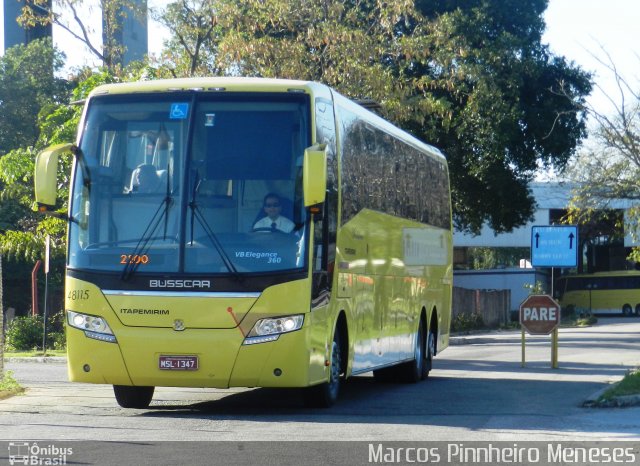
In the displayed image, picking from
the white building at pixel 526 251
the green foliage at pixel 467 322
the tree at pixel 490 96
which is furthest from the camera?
the white building at pixel 526 251

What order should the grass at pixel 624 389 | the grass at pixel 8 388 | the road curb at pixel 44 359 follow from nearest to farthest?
the grass at pixel 624 389
the grass at pixel 8 388
the road curb at pixel 44 359

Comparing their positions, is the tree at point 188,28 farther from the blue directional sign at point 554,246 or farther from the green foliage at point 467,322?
the green foliage at point 467,322

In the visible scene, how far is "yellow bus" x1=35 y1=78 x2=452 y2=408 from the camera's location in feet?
42.6

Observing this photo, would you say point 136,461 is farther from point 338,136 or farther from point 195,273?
point 338,136

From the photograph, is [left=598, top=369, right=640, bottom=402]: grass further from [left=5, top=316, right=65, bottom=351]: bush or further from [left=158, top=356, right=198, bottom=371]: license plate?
[left=5, top=316, right=65, bottom=351]: bush

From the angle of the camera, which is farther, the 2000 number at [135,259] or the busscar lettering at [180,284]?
the 2000 number at [135,259]

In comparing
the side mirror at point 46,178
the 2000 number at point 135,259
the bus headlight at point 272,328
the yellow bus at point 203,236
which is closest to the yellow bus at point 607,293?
the yellow bus at point 203,236

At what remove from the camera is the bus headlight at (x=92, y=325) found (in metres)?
13.2

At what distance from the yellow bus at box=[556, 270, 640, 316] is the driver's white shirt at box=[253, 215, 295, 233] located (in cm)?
6411

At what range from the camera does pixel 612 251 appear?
89.3 meters

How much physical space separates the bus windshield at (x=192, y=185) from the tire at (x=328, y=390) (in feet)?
5.61

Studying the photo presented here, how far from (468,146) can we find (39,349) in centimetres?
1800

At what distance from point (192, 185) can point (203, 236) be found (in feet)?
1.84

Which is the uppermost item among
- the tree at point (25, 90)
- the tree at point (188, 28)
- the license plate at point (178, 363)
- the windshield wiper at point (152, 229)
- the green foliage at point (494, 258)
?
the tree at point (25, 90)
